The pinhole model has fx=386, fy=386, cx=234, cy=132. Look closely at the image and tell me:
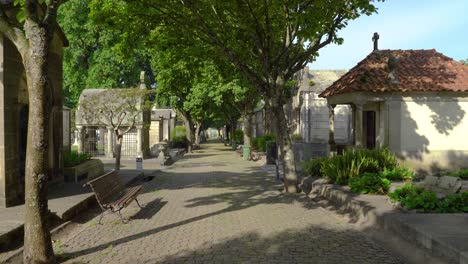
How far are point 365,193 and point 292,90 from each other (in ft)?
79.3

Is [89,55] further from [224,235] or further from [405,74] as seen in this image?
[224,235]

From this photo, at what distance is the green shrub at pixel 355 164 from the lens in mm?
11891

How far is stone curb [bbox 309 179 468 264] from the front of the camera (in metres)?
5.46

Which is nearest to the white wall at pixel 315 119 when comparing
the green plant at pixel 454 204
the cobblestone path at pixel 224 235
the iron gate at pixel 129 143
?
the iron gate at pixel 129 143

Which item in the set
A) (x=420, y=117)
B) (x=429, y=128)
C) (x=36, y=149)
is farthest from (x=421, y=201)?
(x=429, y=128)

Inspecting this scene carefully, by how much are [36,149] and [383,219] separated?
6.26 m

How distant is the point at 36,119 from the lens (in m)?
5.30

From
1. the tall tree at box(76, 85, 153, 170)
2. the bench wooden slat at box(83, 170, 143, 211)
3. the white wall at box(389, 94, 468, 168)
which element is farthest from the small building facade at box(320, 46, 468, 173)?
the tall tree at box(76, 85, 153, 170)

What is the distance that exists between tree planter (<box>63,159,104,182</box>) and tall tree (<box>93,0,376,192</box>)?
5.05 m

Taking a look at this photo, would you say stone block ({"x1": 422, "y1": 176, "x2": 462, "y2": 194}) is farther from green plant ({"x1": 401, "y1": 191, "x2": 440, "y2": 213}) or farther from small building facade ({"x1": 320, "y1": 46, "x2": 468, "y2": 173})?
small building facade ({"x1": 320, "y1": 46, "x2": 468, "y2": 173})

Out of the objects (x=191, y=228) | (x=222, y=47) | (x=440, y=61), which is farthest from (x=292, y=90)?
(x=191, y=228)

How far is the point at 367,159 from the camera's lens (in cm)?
1249

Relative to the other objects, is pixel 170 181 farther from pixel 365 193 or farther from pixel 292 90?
pixel 292 90

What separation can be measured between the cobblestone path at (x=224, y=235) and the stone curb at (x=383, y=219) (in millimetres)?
534
